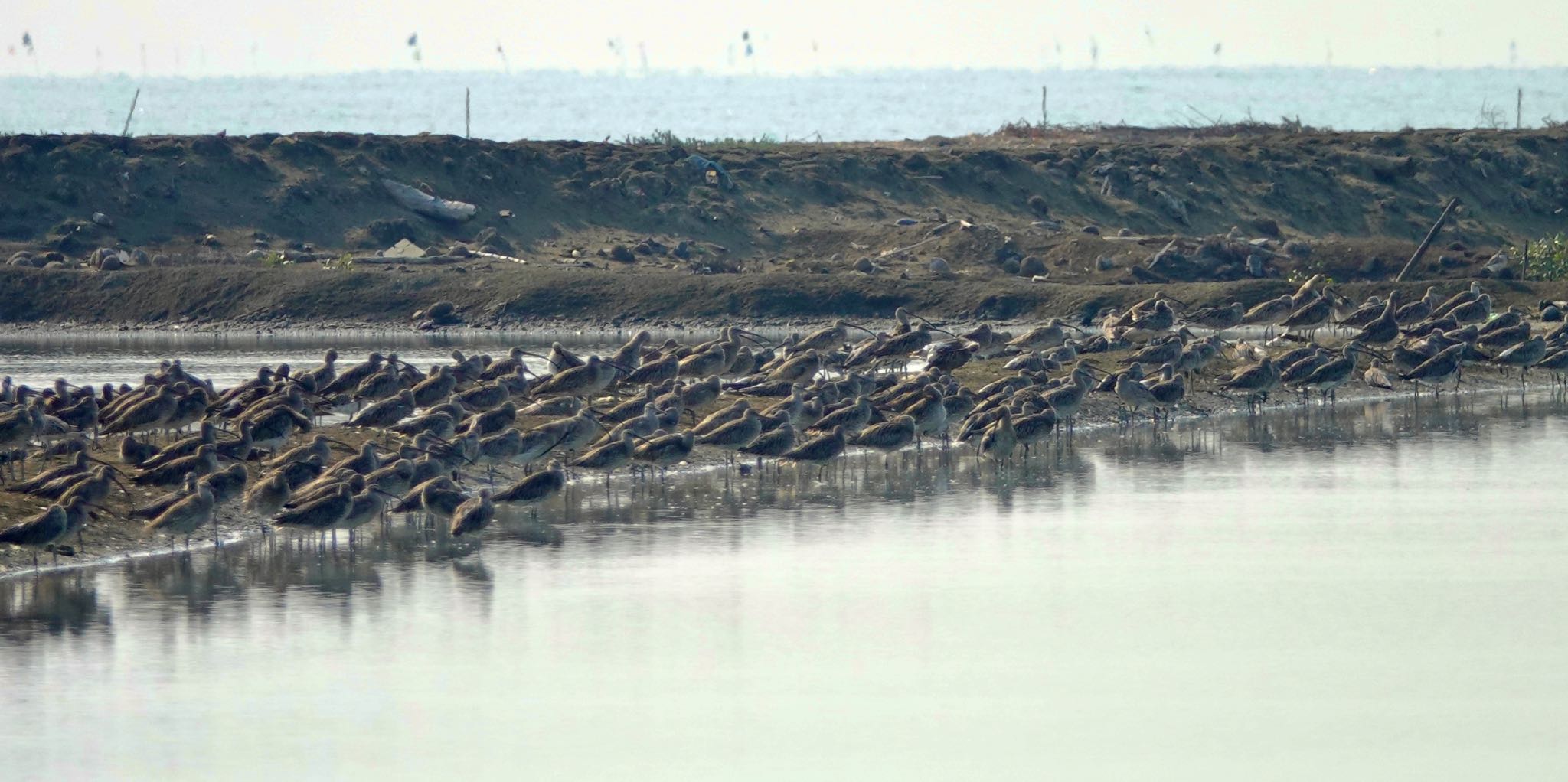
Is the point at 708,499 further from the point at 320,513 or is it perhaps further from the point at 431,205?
the point at 431,205

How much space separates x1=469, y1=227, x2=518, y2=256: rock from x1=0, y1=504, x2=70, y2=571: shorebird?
26.0 metres

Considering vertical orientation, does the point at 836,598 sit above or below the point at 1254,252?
below

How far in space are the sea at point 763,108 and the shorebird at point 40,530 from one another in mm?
71067

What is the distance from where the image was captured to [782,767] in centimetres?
1143

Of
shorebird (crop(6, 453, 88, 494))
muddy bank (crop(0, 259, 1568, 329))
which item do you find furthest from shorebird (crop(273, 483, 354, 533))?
muddy bank (crop(0, 259, 1568, 329))

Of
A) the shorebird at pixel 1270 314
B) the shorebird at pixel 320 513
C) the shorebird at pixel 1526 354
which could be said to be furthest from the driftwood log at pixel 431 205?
the shorebird at pixel 320 513

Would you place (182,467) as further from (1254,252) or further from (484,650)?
(1254,252)

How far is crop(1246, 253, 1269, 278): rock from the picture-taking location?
38969 millimetres

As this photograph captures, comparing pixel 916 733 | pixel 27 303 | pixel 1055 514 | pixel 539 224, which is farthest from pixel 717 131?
pixel 916 733

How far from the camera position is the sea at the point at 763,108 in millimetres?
112125

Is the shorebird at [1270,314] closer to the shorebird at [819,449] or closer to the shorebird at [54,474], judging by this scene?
the shorebird at [819,449]

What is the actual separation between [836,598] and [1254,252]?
25.6 meters

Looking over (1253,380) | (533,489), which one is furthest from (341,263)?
(533,489)

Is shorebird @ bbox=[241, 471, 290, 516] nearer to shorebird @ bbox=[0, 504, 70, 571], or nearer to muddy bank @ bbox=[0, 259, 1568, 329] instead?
shorebird @ bbox=[0, 504, 70, 571]
